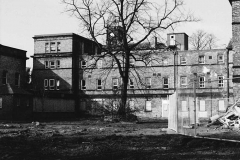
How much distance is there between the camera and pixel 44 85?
6669 cm

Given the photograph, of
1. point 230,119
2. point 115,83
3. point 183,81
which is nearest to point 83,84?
point 115,83

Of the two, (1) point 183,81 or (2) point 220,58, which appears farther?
(1) point 183,81

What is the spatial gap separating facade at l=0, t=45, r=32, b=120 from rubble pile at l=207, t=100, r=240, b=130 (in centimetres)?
2983

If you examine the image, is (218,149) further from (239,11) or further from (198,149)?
(239,11)

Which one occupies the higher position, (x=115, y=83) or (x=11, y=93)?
(x=115, y=83)

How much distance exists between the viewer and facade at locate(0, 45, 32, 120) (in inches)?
1752

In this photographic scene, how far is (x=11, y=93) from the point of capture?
146 ft

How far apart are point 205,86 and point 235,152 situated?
5123 cm

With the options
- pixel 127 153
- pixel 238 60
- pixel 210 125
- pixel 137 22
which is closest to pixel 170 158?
pixel 127 153

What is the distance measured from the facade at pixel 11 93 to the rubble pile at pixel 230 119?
29833 millimetres

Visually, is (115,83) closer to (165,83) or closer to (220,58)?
(165,83)

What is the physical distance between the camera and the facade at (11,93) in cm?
4450

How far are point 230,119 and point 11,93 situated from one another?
3085cm

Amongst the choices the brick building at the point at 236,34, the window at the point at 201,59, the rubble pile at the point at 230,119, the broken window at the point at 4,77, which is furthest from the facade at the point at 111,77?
the rubble pile at the point at 230,119
